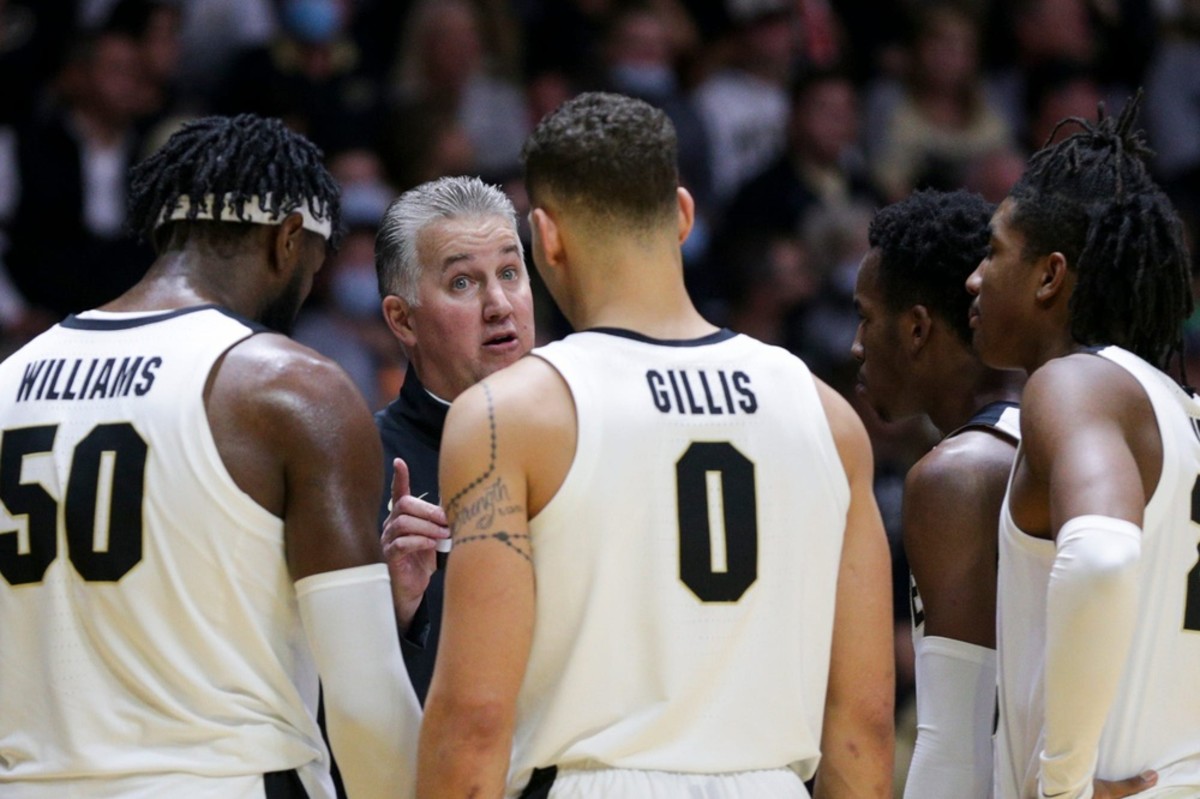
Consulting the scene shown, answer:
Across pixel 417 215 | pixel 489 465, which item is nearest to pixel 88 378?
pixel 489 465

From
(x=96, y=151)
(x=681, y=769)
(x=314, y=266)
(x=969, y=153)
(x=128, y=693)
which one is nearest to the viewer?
(x=681, y=769)

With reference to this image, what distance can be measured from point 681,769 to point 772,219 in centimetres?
675

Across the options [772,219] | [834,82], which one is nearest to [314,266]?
[772,219]

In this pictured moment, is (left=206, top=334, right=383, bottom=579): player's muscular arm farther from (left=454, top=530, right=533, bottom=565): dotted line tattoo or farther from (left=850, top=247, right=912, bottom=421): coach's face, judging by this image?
(left=850, top=247, right=912, bottom=421): coach's face

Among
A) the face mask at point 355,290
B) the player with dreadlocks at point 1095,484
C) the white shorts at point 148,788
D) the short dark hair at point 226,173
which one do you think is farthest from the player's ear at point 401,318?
the face mask at point 355,290

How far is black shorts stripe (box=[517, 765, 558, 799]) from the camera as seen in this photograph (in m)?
3.05

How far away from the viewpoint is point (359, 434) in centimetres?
337

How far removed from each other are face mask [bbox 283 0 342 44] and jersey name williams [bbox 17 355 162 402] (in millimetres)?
5991

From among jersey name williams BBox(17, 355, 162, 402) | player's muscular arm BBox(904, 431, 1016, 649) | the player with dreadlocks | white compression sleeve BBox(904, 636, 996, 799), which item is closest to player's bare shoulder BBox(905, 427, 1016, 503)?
player's muscular arm BBox(904, 431, 1016, 649)

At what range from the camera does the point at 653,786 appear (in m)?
3.02

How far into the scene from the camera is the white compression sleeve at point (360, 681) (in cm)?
330

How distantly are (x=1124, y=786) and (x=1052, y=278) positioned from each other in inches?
41.1

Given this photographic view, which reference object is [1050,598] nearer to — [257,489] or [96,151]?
[257,489]

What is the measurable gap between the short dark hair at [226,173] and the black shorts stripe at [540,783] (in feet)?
4.31
